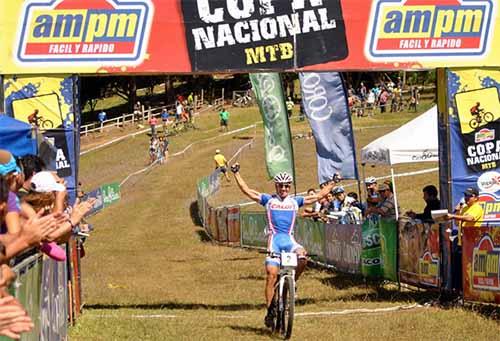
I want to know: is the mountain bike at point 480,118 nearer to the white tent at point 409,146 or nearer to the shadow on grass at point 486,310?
the shadow on grass at point 486,310

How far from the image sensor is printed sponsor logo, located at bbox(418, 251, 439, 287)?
1416 cm

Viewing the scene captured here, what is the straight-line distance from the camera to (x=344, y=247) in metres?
18.5

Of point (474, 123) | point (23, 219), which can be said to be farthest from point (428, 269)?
point (23, 219)

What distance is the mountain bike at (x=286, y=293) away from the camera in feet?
36.3

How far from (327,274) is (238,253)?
221 inches

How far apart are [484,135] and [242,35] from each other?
141 inches

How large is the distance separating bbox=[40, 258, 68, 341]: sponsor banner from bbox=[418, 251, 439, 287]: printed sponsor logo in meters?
5.52

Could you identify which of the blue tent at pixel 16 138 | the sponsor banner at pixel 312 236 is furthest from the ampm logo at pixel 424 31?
the sponsor banner at pixel 312 236

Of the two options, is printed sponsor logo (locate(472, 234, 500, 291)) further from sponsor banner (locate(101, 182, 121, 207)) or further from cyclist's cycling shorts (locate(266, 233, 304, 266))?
sponsor banner (locate(101, 182, 121, 207))

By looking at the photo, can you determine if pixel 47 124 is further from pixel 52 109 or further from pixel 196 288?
pixel 196 288

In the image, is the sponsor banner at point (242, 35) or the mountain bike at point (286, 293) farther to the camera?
the sponsor banner at point (242, 35)

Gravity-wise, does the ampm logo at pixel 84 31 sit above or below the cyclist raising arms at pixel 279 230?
above

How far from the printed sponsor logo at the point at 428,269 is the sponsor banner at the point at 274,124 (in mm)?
5776

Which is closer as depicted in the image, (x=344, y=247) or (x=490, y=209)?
(x=490, y=209)
